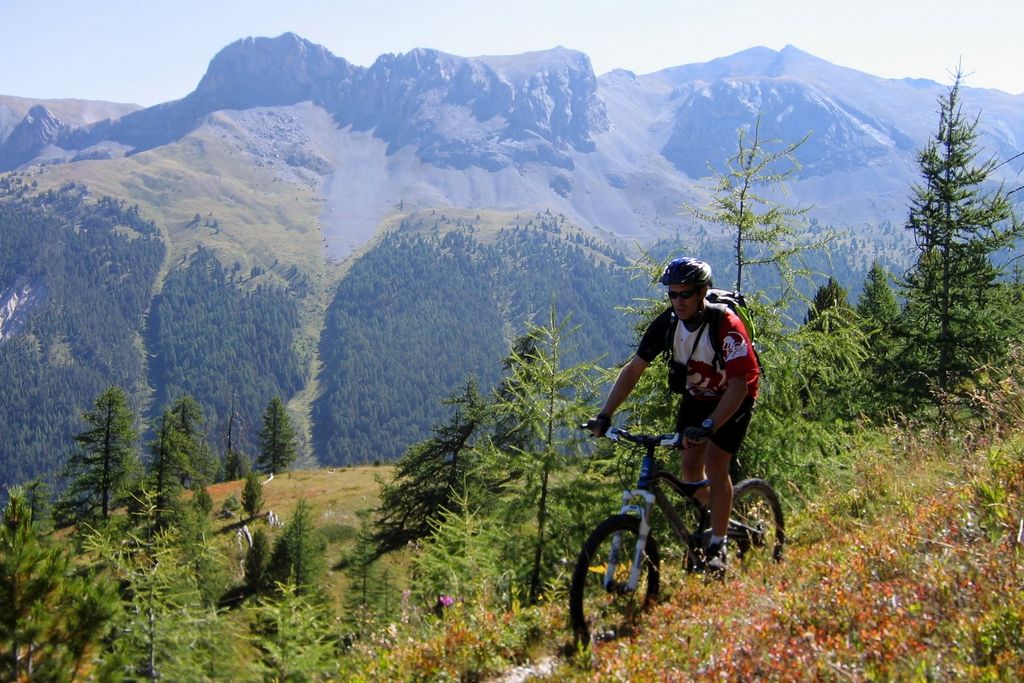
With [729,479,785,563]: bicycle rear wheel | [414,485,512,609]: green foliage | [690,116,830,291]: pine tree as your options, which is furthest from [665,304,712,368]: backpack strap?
[690,116,830,291]: pine tree

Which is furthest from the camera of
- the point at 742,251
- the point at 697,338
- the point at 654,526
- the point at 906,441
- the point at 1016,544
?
the point at 742,251

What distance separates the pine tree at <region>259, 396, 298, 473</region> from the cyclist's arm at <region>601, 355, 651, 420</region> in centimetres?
7552

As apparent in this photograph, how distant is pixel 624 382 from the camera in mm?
6078

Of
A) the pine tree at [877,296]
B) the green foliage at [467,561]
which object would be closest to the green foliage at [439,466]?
the green foliage at [467,561]

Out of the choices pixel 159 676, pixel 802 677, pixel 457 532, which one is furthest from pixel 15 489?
pixel 802 677

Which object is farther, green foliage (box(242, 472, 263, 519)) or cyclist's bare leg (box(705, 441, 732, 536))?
green foliage (box(242, 472, 263, 519))

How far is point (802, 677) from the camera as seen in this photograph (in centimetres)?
404

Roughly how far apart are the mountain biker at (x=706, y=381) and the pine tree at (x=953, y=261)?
60.2 feet

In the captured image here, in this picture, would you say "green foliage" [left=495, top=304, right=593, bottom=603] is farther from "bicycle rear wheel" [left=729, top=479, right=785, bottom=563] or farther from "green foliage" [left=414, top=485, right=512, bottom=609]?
"bicycle rear wheel" [left=729, top=479, right=785, bottom=563]

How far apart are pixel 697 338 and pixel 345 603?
1611 inches

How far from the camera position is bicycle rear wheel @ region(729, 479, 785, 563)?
6.55 metres

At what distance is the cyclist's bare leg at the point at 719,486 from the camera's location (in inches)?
224

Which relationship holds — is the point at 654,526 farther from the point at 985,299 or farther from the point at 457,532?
the point at 985,299

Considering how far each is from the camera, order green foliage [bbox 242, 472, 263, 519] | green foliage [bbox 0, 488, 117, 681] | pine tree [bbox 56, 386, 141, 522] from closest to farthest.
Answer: green foliage [bbox 0, 488, 117, 681]
pine tree [bbox 56, 386, 141, 522]
green foliage [bbox 242, 472, 263, 519]
